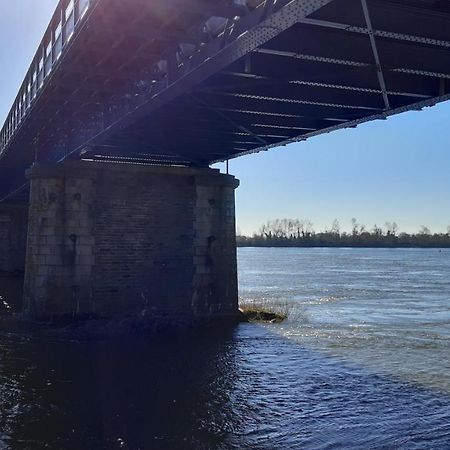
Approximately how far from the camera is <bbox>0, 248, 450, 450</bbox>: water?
31.4ft

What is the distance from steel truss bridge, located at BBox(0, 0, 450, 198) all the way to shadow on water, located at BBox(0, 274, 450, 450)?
627 centimetres

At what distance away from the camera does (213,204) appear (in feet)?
76.6

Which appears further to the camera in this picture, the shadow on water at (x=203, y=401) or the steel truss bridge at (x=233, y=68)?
the shadow on water at (x=203, y=401)

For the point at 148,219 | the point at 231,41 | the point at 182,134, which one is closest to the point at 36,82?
the point at 182,134

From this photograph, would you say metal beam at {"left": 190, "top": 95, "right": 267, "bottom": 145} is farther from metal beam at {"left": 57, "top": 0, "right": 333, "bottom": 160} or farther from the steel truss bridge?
metal beam at {"left": 57, "top": 0, "right": 333, "bottom": 160}

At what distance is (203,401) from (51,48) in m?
9.92

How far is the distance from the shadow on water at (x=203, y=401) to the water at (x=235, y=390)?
0.02m

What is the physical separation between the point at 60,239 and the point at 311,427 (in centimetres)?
1326

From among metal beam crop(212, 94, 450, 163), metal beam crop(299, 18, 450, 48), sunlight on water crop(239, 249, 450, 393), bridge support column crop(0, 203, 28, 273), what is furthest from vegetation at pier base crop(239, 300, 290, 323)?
bridge support column crop(0, 203, 28, 273)

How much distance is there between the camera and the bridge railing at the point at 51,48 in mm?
12297

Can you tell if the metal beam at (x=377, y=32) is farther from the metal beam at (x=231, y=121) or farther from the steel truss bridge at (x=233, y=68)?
the metal beam at (x=231, y=121)

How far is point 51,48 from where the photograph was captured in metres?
15.5

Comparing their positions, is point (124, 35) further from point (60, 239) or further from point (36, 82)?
point (60, 239)

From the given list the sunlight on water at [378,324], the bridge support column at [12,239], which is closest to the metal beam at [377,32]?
the sunlight on water at [378,324]
